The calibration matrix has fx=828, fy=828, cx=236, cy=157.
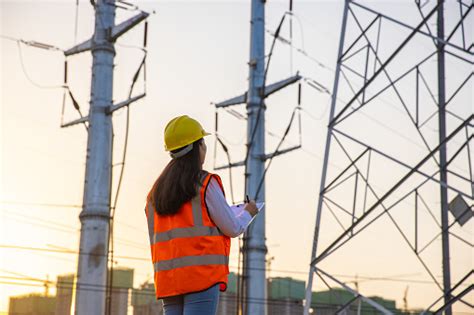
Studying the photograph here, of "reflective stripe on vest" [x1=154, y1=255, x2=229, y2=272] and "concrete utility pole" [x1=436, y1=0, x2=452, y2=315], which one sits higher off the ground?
"concrete utility pole" [x1=436, y1=0, x2=452, y2=315]

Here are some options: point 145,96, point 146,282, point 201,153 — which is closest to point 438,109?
point 201,153

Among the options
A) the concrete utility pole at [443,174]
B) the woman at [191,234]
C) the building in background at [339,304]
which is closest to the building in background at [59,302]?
the building in background at [339,304]

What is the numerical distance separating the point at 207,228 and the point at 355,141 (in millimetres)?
6232

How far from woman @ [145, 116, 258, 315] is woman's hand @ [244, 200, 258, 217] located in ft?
0.11

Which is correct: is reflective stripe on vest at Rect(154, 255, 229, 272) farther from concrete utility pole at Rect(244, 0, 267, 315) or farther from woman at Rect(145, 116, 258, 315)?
concrete utility pole at Rect(244, 0, 267, 315)

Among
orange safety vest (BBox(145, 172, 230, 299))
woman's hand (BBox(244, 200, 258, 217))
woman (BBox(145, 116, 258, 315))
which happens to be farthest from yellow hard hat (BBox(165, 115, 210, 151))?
woman's hand (BBox(244, 200, 258, 217))

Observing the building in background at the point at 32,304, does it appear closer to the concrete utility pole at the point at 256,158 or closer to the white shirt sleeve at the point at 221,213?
the concrete utility pole at the point at 256,158

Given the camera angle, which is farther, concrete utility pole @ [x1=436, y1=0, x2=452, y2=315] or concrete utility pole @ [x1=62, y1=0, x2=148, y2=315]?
concrete utility pole @ [x1=62, y1=0, x2=148, y2=315]

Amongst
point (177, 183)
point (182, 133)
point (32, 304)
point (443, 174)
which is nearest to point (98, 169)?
point (32, 304)

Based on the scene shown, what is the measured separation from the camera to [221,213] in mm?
3752

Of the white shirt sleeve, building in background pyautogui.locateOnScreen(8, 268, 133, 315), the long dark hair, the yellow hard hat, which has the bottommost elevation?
the white shirt sleeve

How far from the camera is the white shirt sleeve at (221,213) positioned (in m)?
3.75

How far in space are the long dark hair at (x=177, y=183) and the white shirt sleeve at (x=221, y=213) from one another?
0.08 m

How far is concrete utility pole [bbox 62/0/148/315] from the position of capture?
19.1m
